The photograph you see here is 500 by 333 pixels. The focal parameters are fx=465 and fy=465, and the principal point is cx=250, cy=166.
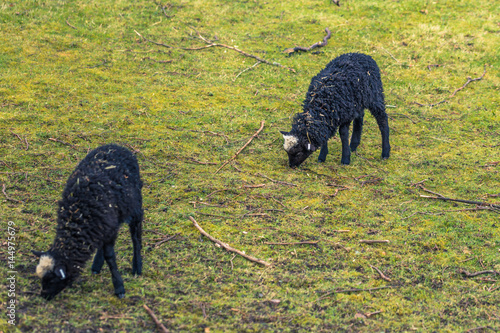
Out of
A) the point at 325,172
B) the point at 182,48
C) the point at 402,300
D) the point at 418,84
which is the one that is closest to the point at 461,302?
the point at 402,300

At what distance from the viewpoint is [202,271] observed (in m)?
6.86

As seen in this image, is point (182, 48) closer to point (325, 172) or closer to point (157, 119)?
point (157, 119)

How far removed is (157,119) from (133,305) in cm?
645

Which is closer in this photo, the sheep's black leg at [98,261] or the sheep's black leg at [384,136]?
the sheep's black leg at [98,261]

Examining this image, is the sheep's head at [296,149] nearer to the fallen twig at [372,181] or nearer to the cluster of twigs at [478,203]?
the fallen twig at [372,181]

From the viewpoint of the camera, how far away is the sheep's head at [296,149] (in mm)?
10047

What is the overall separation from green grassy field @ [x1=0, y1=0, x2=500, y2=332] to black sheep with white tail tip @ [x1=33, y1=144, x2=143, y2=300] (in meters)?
0.36

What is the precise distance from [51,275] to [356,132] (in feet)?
25.6

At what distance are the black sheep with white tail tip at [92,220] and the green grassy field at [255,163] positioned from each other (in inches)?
14.1

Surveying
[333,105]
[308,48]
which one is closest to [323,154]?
[333,105]

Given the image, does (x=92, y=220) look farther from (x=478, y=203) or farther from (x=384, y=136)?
(x=384, y=136)

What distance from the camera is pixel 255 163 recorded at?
407 inches

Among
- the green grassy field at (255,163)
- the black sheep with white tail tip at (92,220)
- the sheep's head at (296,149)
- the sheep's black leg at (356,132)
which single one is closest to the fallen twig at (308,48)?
the green grassy field at (255,163)

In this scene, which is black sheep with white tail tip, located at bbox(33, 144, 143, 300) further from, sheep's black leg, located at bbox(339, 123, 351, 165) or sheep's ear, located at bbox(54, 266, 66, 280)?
sheep's black leg, located at bbox(339, 123, 351, 165)
